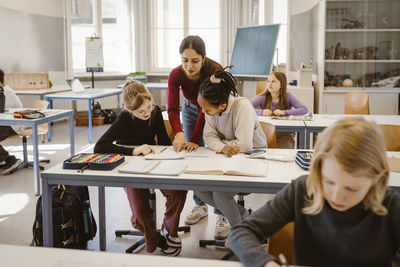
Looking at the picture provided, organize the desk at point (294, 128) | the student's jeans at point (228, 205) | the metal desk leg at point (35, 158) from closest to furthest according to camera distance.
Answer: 1. the student's jeans at point (228, 205)
2. the desk at point (294, 128)
3. the metal desk leg at point (35, 158)

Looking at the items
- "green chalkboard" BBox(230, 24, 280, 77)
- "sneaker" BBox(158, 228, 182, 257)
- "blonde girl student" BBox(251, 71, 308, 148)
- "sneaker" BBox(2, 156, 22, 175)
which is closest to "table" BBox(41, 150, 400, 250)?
"sneaker" BBox(158, 228, 182, 257)

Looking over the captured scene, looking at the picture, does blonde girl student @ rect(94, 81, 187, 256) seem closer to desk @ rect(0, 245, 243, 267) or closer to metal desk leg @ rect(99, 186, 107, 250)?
metal desk leg @ rect(99, 186, 107, 250)

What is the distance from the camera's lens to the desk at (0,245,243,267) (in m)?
1.17

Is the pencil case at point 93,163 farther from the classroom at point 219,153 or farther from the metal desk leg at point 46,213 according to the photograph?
the metal desk leg at point 46,213

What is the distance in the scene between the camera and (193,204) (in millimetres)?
3545

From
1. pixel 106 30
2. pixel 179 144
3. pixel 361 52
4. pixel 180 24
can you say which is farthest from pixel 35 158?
pixel 180 24

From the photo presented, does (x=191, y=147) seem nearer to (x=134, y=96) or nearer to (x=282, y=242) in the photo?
(x=134, y=96)

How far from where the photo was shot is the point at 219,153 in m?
2.47

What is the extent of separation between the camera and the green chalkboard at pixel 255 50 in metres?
6.69

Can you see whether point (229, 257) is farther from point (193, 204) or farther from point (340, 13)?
point (340, 13)

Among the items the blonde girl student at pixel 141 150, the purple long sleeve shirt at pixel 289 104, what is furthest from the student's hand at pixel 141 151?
the purple long sleeve shirt at pixel 289 104

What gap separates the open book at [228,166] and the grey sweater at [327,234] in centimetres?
63

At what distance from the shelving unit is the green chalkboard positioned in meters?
0.98

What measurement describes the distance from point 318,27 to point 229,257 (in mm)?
4487
